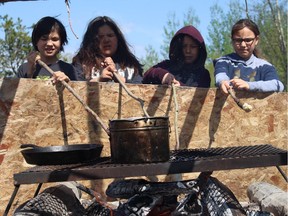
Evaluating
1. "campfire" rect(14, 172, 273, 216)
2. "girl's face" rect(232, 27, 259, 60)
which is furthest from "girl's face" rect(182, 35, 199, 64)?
"campfire" rect(14, 172, 273, 216)

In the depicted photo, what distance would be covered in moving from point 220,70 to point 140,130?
8.26 ft

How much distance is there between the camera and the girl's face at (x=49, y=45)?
17.3 feet

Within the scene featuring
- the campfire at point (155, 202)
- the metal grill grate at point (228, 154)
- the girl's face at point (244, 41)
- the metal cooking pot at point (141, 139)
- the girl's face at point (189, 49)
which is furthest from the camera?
the girl's face at point (189, 49)

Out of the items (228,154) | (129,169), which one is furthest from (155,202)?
(228,154)

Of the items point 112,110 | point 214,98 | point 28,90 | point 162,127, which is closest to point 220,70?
point 214,98

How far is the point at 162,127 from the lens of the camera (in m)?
3.21

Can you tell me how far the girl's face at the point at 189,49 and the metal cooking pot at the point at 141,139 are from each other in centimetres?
262

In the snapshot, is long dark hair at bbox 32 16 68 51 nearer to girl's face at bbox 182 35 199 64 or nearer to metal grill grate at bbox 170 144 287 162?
girl's face at bbox 182 35 199 64

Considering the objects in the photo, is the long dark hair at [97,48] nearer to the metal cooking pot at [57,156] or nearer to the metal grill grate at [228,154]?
the metal grill grate at [228,154]

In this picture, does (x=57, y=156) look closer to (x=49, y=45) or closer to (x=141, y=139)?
(x=141, y=139)

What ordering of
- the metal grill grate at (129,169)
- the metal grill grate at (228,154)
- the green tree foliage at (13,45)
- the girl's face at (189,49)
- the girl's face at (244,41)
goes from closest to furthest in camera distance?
the metal grill grate at (129,169) → the metal grill grate at (228,154) → the girl's face at (244,41) → the girl's face at (189,49) → the green tree foliage at (13,45)

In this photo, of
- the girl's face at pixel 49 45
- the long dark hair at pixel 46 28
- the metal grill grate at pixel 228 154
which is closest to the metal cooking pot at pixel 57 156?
the metal grill grate at pixel 228 154

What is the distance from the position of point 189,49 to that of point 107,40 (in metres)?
0.92

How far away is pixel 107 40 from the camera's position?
5.49 metres
